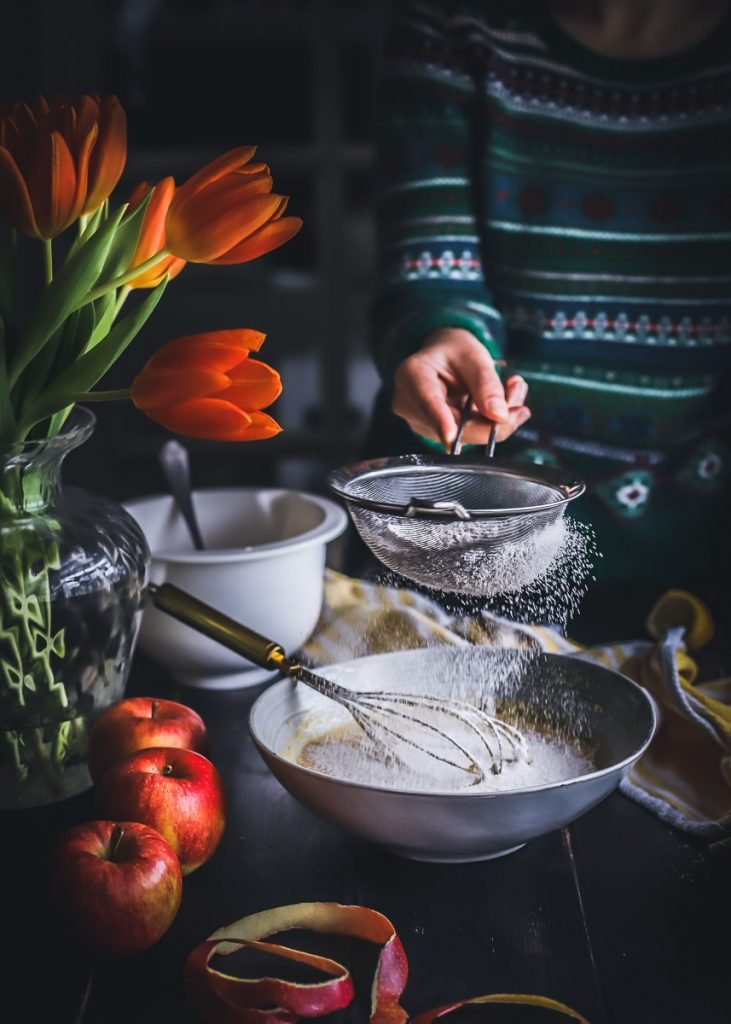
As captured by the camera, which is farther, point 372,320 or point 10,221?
point 372,320

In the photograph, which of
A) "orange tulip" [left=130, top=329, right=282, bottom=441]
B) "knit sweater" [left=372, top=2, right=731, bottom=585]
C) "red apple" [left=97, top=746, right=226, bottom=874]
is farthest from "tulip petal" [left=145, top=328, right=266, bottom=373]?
"knit sweater" [left=372, top=2, right=731, bottom=585]

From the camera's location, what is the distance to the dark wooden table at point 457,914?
0.48m

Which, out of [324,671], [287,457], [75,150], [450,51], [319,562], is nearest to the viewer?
[75,150]

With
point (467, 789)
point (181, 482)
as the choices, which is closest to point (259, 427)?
point (467, 789)

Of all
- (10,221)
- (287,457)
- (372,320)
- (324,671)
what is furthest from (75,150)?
Result: (287,457)

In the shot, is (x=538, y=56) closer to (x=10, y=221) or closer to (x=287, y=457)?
(x=10, y=221)

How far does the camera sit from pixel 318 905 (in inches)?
21.0

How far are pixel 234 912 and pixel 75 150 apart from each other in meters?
0.40

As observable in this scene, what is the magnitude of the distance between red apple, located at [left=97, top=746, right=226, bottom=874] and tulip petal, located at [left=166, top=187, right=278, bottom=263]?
29cm

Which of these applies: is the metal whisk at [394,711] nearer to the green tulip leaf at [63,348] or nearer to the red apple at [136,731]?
the red apple at [136,731]

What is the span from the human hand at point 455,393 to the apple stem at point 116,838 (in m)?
0.35

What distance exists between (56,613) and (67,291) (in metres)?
0.18

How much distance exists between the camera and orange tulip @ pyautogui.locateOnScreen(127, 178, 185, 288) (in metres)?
0.58

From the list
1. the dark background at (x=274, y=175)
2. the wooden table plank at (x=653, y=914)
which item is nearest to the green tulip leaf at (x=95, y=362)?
the wooden table plank at (x=653, y=914)
